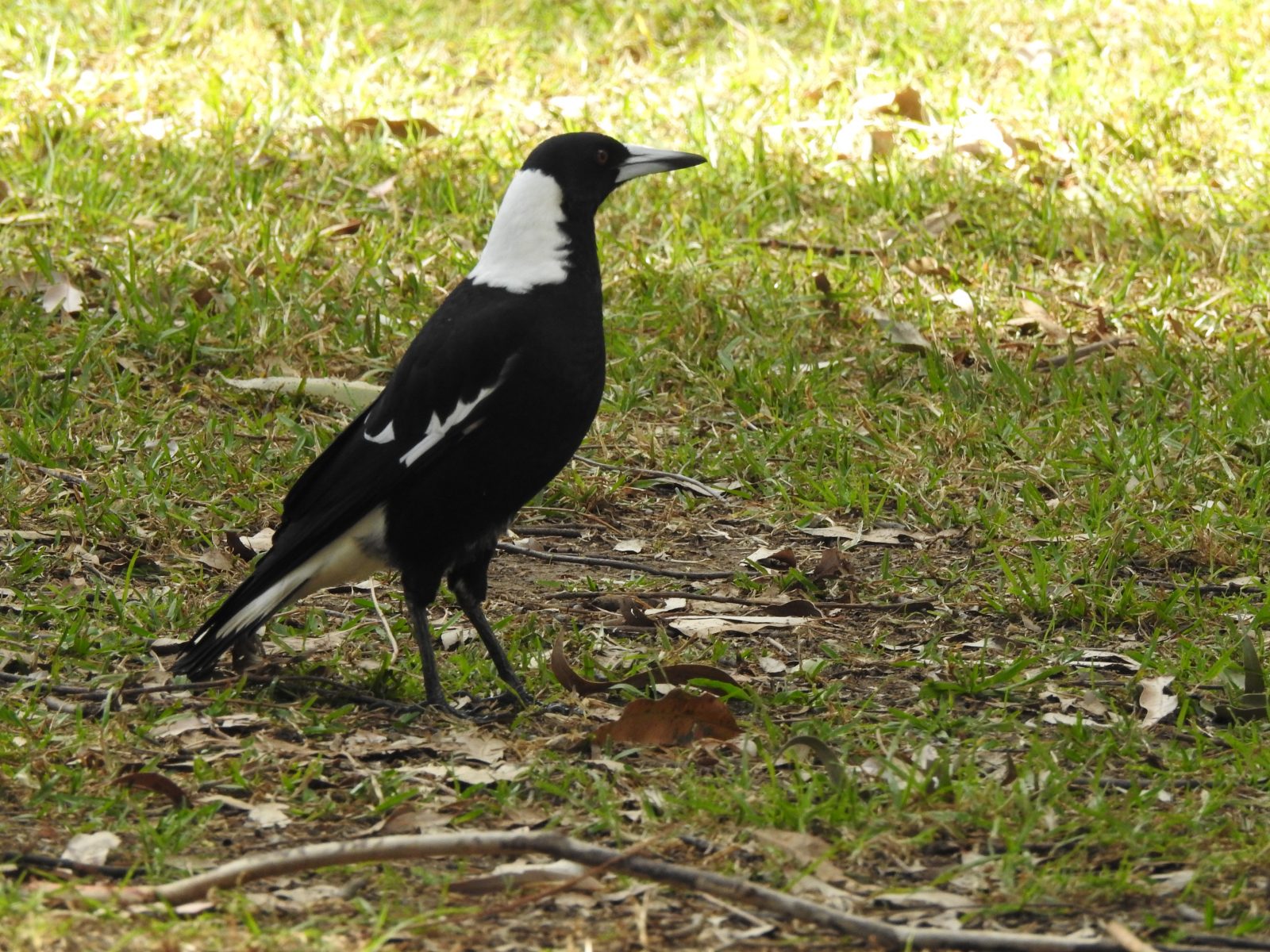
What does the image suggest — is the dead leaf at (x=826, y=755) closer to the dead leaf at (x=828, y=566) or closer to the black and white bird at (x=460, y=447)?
the black and white bird at (x=460, y=447)

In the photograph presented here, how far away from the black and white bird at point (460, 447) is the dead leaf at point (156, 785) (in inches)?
17.0

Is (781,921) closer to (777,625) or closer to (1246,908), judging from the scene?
(1246,908)

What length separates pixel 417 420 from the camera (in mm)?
3113

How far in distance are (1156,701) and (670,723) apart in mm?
883

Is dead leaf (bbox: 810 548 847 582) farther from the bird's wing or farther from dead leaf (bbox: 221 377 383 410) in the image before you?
dead leaf (bbox: 221 377 383 410)

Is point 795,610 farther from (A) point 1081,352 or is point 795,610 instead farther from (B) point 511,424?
(A) point 1081,352

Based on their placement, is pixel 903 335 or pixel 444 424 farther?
pixel 903 335

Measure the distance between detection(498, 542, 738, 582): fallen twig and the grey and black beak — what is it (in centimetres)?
85

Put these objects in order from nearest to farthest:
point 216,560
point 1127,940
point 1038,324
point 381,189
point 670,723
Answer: point 1127,940, point 670,723, point 216,560, point 1038,324, point 381,189

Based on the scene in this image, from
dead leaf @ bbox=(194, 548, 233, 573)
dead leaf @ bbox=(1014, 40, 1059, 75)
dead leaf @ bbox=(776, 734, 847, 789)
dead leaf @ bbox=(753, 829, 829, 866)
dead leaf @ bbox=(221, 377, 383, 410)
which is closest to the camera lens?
dead leaf @ bbox=(753, 829, 829, 866)

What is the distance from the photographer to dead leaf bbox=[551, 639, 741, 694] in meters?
3.10

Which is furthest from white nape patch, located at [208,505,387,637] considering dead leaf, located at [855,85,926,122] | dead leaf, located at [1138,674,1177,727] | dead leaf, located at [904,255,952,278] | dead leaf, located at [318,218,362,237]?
dead leaf, located at [855,85,926,122]

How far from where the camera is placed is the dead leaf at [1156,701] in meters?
2.99

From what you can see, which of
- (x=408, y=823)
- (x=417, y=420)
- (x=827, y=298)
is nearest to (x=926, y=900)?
(x=408, y=823)
